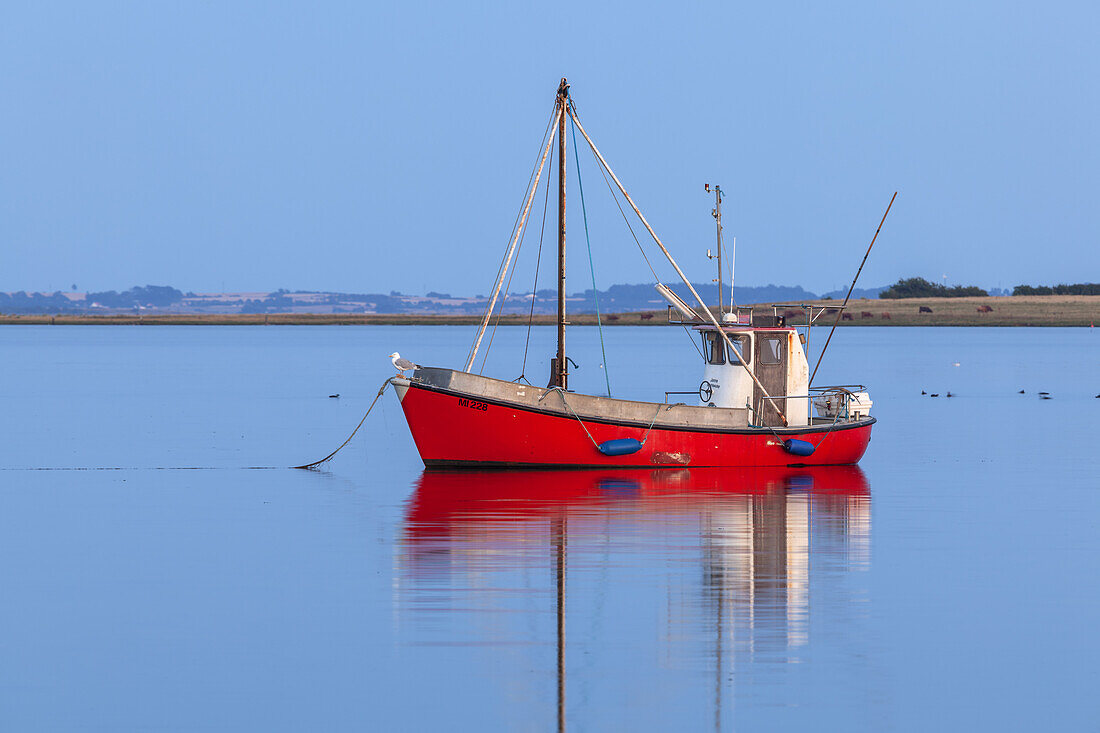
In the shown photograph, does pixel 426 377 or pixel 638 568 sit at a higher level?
pixel 426 377

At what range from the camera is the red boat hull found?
26.3 m

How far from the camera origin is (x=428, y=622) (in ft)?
48.2

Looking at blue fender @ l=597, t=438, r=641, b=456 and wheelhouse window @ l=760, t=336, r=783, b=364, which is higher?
wheelhouse window @ l=760, t=336, r=783, b=364

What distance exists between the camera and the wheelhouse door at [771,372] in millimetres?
28219

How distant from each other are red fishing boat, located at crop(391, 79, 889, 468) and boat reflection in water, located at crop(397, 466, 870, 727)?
0.51m

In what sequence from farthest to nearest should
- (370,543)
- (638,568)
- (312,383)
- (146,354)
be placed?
(146,354), (312,383), (370,543), (638,568)

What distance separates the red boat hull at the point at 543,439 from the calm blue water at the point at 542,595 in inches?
19.6

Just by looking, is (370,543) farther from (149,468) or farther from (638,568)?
(149,468)

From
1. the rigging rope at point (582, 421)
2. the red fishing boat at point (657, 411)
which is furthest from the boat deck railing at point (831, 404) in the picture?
the rigging rope at point (582, 421)

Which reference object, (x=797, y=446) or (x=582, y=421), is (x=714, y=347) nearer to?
(x=797, y=446)

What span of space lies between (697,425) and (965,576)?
31.4ft

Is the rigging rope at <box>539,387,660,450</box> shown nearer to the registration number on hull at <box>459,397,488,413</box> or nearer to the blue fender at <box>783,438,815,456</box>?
the registration number on hull at <box>459,397,488,413</box>

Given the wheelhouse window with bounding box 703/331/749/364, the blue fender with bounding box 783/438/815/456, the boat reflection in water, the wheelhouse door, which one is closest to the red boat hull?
the blue fender with bounding box 783/438/815/456

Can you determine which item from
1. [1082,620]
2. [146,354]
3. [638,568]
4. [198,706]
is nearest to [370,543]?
[638,568]
